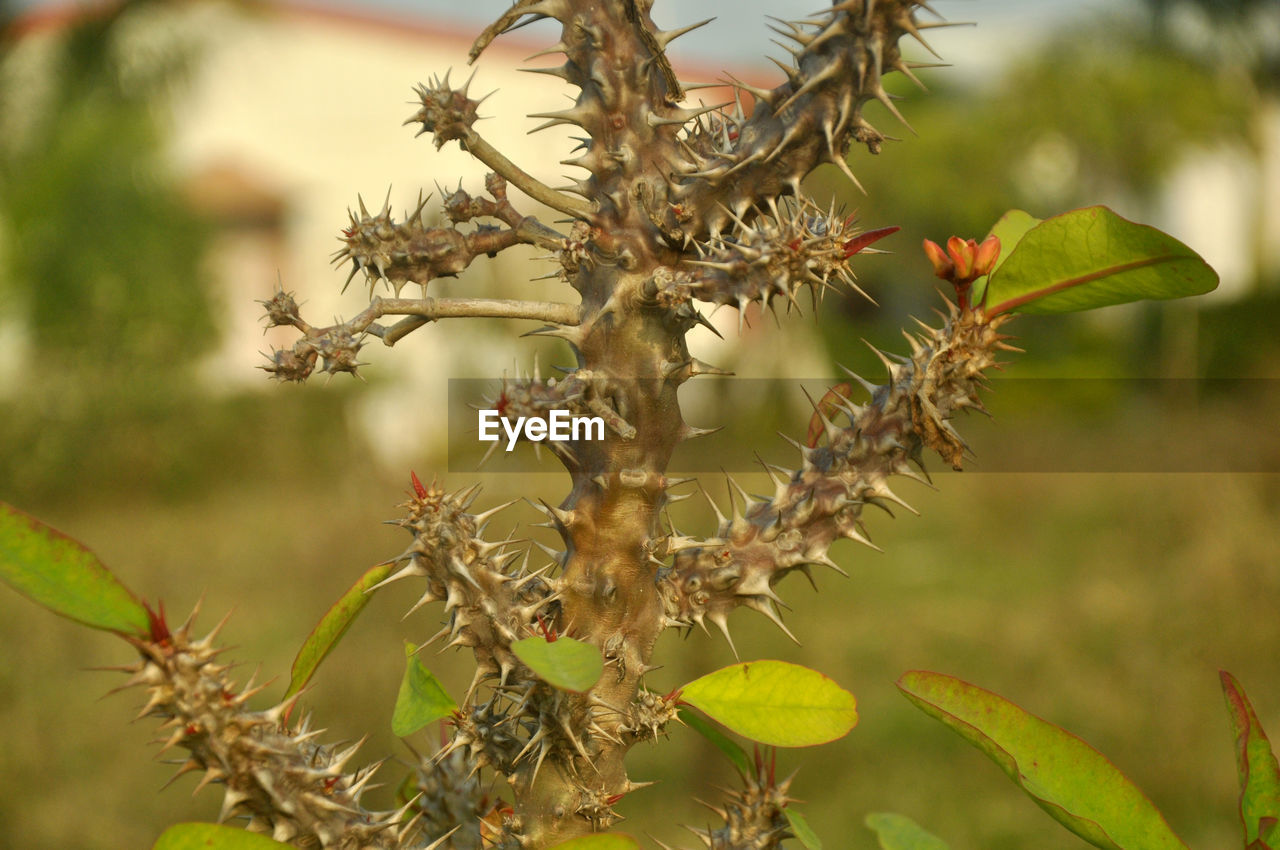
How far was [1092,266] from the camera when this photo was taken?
96 cm

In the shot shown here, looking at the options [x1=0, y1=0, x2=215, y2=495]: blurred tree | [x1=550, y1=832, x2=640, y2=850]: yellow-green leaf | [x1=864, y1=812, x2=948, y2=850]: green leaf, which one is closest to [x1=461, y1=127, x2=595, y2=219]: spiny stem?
[x1=550, y1=832, x2=640, y2=850]: yellow-green leaf

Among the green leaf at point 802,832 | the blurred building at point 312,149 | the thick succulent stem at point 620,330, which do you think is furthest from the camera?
the blurred building at point 312,149

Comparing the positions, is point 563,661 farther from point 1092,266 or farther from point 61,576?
point 1092,266

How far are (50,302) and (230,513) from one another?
3.90m

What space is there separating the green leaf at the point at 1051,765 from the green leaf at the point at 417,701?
416 millimetres

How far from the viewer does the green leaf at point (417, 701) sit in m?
0.96

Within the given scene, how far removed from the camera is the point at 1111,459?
1100 cm

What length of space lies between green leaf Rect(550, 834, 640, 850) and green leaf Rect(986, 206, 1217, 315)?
1.86ft

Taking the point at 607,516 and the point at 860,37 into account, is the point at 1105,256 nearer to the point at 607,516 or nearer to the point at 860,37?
the point at 860,37

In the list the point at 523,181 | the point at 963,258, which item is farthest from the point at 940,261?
the point at 523,181

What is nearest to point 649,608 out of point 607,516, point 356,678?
point 607,516

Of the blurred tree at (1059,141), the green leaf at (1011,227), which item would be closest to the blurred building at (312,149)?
the blurred tree at (1059,141)

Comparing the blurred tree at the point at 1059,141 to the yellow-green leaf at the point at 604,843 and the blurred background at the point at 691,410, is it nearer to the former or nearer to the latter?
the blurred background at the point at 691,410

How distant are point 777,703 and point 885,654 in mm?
6640
